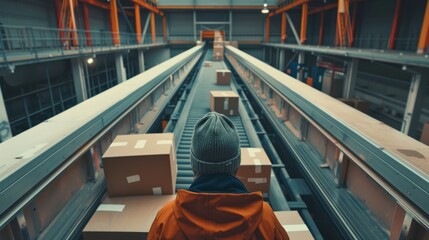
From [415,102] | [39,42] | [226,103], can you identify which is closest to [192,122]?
[226,103]

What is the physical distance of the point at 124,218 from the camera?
1.84 metres

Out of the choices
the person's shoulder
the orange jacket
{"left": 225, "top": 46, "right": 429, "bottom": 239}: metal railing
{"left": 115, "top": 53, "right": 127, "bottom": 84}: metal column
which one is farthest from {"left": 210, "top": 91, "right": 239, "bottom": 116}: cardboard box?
{"left": 115, "top": 53, "right": 127, "bottom": 84}: metal column

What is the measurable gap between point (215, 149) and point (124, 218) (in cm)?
117

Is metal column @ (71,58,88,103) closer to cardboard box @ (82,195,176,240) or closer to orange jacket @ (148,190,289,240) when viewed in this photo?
cardboard box @ (82,195,176,240)

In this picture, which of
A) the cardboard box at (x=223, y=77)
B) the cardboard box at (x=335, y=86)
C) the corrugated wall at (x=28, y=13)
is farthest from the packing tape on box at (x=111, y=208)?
the cardboard box at (x=335, y=86)

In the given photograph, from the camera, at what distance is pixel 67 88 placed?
11.8 meters

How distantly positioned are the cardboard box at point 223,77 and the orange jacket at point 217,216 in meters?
6.80

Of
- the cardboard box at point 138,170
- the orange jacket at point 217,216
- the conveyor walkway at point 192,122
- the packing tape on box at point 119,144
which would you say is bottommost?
the conveyor walkway at point 192,122

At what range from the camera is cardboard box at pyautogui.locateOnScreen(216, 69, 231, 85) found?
7539 mm

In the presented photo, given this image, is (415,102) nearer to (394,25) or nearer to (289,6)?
(394,25)

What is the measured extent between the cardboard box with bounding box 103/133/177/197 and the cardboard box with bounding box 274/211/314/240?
35.1 inches

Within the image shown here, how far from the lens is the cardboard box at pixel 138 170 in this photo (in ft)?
6.59

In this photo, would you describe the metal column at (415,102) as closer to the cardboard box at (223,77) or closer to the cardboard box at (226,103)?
the cardboard box at (226,103)

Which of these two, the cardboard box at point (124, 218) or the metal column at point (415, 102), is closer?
the cardboard box at point (124, 218)
